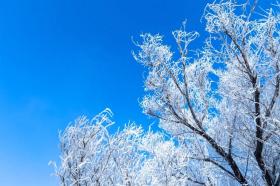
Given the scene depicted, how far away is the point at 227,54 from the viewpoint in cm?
848

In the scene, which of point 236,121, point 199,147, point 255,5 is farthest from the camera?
point 199,147

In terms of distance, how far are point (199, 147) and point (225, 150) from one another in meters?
0.78

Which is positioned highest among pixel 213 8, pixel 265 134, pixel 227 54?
pixel 213 8

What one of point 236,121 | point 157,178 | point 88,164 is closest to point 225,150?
point 236,121

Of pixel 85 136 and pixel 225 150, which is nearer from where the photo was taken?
pixel 85 136

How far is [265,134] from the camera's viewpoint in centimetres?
870

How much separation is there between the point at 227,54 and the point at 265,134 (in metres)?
1.89

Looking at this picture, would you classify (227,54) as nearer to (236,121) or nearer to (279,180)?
(236,121)

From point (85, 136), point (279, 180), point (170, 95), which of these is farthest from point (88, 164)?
point (279, 180)

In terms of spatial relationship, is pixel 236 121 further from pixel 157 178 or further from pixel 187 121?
pixel 157 178

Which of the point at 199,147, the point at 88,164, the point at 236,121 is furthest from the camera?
the point at 199,147

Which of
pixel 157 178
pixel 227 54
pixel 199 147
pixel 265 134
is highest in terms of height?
pixel 227 54

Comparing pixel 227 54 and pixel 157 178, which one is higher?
pixel 227 54

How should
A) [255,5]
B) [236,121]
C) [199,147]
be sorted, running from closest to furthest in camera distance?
1. [255,5]
2. [236,121]
3. [199,147]
